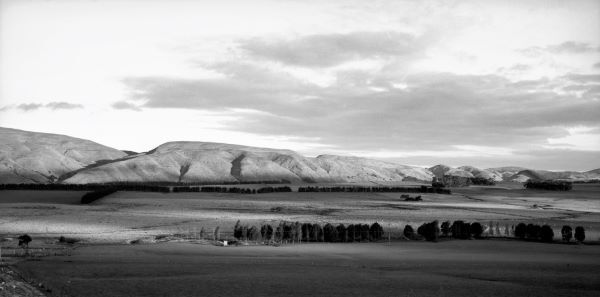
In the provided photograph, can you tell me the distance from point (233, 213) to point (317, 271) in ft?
217

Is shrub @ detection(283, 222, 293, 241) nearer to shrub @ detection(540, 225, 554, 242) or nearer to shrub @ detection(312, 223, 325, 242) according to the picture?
shrub @ detection(312, 223, 325, 242)

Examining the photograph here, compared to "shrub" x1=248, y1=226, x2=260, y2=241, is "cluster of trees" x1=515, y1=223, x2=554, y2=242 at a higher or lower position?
higher

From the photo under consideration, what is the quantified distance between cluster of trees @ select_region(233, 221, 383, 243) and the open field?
7.21m

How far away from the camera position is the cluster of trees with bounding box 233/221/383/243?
69250 millimetres

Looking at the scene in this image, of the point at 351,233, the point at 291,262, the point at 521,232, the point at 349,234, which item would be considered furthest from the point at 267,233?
the point at 521,232

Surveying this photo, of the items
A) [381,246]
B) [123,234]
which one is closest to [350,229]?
[381,246]

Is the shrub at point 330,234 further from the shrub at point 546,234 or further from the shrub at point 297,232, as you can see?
the shrub at point 546,234

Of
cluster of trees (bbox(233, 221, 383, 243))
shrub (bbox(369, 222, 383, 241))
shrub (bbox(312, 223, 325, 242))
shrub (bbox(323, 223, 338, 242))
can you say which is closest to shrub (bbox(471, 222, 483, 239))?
shrub (bbox(369, 222, 383, 241))

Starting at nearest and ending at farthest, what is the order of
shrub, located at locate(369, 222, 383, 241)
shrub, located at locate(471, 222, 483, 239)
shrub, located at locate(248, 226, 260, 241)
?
shrub, located at locate(248, 226, 260, 241) → shrub, located at locate(369, 222, 383, 241) → shrub, located at locate(471, 222, 483, 239)

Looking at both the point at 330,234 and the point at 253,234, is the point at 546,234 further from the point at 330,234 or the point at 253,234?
the point at 253,234

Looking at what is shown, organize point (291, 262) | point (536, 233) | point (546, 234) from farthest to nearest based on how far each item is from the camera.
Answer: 1. point (536, 233)
2. point (546, 234)
3. point (291, 262)

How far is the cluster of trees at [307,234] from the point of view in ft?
227

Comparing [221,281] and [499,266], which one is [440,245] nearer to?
[499,266]

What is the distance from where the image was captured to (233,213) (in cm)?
10775
